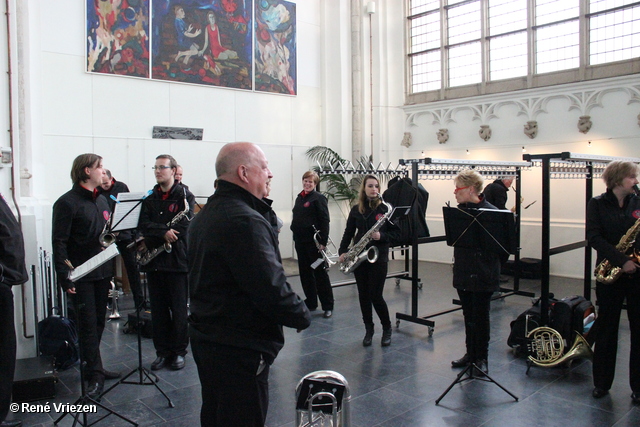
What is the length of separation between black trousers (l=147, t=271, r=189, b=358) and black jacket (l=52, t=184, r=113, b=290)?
52 cm

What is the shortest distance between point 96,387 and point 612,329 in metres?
4.03

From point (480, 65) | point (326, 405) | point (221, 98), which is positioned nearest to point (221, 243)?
point (326, 405)

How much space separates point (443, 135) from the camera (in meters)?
11.4

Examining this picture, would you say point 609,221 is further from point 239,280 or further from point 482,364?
point 239,280

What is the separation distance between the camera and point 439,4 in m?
11.6

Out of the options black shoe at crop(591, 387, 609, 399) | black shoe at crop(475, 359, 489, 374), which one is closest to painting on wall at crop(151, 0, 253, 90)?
black shoe at crop(475, 359, 489, 374)

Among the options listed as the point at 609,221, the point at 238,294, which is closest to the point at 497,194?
the point at 609,221

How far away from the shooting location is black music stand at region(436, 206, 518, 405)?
4135 mm

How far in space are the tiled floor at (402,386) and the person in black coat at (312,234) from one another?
1.87 ft

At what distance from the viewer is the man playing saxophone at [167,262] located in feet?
14.9

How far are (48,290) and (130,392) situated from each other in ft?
6.14

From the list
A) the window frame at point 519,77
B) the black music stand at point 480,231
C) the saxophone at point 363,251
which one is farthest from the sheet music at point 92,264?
the window frame at point 519,77

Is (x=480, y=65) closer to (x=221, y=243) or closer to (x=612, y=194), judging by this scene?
(x=612, y=194)

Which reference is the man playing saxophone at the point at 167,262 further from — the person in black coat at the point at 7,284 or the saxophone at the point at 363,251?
the saxophone at the point at 363,251
